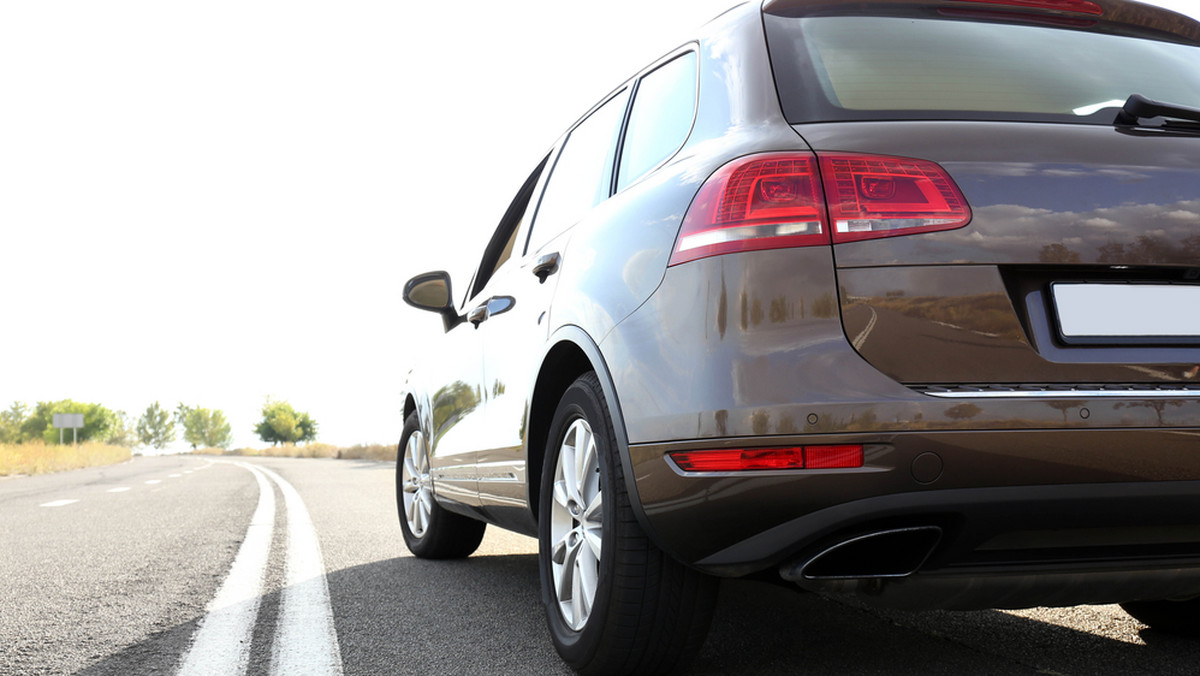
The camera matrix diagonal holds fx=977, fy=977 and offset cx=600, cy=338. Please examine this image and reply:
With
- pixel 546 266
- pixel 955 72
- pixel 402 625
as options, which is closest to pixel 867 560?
pixel 955 72

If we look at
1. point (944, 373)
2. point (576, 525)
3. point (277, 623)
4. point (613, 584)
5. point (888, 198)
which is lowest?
point (277, 623)

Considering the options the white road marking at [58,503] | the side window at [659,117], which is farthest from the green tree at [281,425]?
the side window at [659,117]

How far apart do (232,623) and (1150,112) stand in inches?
126

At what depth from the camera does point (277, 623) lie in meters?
3.40

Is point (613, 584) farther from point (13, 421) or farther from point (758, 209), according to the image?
point (13, 421)

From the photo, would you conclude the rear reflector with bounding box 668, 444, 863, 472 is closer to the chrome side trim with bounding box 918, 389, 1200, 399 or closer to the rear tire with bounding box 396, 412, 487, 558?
the chrome side trim with bounding box 918, 389, 1200, 399

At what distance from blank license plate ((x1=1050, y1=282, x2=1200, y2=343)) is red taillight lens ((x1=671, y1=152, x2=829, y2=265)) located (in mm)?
521

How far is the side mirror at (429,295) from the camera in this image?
508cm

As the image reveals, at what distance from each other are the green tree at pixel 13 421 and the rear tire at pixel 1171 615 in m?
157

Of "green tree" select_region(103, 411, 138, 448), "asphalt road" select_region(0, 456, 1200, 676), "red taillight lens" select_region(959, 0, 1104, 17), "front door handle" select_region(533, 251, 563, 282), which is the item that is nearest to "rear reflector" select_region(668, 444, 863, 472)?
"asphalt road" select_region(0, 456, 1200, 676)

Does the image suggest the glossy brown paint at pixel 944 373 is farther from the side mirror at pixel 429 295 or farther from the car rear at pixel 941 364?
the side mirror at pixel 429 295

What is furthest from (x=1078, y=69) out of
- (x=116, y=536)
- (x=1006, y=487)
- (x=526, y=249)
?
(x=116, y=536)

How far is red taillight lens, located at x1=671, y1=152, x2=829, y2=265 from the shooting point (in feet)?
6.82

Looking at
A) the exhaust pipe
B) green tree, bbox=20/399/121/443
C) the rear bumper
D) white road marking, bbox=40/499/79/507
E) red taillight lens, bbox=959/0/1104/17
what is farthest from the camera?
green tree, bbox=20/399/121/443
